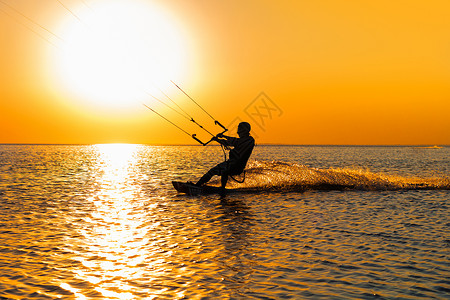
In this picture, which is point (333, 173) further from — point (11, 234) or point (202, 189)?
point (11, 234)

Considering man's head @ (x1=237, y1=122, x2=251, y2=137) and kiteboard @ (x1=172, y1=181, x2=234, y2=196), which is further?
kiteboard @ (x1=172, y1=181, x2=234, y2=196)

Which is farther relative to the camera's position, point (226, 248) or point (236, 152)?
point (236, 152)

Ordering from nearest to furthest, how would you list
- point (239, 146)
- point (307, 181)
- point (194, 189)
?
point (239, 146) → point (194, 189) → point (307, 181)

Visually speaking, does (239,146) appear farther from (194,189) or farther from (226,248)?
(226,248)

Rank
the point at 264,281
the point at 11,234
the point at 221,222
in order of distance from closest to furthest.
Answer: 1. the point at 264,281
2. the point at 11,234
3. the point at 221,222

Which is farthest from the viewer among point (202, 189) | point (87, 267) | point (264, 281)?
point (202, 189)

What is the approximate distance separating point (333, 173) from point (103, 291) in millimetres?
24977

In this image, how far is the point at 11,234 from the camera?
12977 mm

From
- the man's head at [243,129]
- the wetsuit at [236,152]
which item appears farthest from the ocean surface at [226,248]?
the man's head at [243,129]

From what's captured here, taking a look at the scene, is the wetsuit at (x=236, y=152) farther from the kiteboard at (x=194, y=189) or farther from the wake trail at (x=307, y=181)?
the wake trail at (x=307, y=181)

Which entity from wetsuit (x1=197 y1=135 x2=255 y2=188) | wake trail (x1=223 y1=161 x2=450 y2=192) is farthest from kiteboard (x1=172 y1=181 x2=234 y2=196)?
wake trail (x1=223 y1=161 x2=450 y2=192)

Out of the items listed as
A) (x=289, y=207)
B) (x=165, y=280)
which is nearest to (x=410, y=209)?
(x=289, y=207)

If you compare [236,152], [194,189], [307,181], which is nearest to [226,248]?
[236,152]

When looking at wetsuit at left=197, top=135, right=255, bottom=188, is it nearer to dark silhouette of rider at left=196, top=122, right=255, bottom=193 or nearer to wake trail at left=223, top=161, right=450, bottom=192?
dark silhouette of rider at left=196, top=122, right=255, bottom=193
